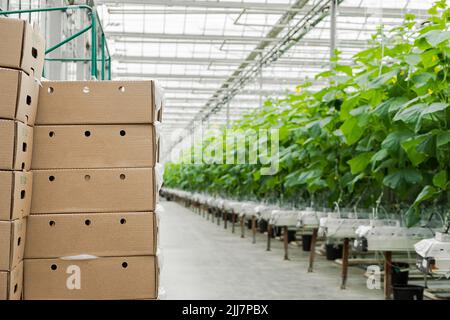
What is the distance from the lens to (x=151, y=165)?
3.10 m

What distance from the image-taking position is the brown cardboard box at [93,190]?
118 inches

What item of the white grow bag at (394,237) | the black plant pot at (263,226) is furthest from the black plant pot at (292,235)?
the white grow bag at (394,237)

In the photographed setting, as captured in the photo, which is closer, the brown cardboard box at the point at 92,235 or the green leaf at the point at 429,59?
the brown cardboard box at the point at 92,235

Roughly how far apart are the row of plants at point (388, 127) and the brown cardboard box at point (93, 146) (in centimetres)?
197

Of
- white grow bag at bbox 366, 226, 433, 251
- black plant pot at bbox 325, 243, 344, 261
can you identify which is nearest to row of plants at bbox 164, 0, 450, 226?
white grow bag at bbox 366, 226, 433, 251

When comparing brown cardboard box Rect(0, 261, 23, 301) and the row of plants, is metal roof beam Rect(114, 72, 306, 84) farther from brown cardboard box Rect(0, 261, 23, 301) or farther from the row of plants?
brown cardboard box Rect(0, 261, 23, 301)

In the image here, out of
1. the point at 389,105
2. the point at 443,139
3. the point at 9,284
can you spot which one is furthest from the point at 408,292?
Result: the point at 9,284

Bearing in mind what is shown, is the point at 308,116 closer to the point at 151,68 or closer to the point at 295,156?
the point at 295,156

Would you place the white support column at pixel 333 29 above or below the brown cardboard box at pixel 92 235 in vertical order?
above

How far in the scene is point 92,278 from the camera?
9.85ft

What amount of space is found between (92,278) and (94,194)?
1.37 feet

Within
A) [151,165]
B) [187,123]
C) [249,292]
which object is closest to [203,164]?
[249,292]

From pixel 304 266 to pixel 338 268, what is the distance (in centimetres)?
46

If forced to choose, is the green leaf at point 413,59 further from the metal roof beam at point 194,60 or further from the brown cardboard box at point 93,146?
the metal roof beam at point 194,60
